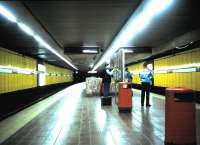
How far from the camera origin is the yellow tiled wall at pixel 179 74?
1309 centimetres

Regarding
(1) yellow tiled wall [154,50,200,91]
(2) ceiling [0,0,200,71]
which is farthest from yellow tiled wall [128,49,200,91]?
(2) ceiling [0,0,200,71]

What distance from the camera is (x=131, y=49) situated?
16.2 m

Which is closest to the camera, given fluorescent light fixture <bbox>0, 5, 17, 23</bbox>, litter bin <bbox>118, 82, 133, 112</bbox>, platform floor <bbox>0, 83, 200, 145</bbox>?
platform floor <bbox>0, 83, 200, 145</bbox>

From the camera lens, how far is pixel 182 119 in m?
5.00

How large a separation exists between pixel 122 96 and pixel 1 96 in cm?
540

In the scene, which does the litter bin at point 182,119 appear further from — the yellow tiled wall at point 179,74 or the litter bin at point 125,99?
the yellow tiled wall at point 179,74

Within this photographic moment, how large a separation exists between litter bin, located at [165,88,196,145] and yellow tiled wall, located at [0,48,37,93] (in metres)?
8.77

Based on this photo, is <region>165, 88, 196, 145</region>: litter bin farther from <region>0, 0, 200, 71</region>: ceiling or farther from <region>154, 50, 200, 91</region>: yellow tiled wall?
<region>154, 50, 200, 91</region>: yellow tiled wall

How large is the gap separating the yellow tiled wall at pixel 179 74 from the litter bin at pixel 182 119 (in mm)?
8188

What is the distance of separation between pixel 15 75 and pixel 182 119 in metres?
11.3

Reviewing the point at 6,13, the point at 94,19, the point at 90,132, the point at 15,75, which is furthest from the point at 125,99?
the point at 15,75

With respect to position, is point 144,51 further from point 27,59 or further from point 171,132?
point 171,132

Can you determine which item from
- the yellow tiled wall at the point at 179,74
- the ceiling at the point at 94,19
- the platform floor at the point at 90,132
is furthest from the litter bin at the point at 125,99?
the yellow tiled wall at the point at 179,74

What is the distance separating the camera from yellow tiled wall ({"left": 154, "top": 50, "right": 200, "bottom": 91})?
43.0 feet
